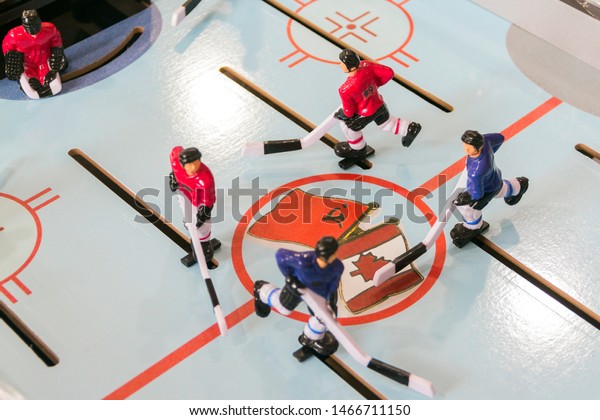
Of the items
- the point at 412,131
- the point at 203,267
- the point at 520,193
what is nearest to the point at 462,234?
the point at 520,193

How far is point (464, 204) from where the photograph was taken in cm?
411

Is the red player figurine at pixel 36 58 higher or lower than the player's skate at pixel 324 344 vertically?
higher

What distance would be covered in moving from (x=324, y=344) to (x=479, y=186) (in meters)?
1.06

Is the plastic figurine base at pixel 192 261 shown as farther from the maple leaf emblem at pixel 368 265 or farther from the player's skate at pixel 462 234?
the player's skate at pixel 462 234

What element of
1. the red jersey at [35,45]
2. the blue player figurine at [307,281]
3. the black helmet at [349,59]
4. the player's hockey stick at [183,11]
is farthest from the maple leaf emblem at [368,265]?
the red jersey at [35,45]

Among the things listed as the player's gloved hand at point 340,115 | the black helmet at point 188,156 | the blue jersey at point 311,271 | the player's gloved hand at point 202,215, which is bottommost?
the player's gloved hand at point 340,115

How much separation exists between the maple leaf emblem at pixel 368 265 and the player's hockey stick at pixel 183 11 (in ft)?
7.21

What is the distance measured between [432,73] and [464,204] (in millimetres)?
1476

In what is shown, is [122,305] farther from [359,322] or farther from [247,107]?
[247,107]

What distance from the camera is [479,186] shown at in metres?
4.04

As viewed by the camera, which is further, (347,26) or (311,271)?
(347,26)

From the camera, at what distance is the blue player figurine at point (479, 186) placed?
3.96 metres

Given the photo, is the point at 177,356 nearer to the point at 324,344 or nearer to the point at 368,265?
the point at 324,344

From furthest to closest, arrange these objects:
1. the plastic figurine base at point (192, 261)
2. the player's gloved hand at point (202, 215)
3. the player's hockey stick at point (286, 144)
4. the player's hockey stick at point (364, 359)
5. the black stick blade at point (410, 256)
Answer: the player's hockey stick at point (286, 144) → the plastic figurine base at point (192, 261) → the black stick blade at point (410, 256) → the player's gloved hand at point (202, 215) → the player's hockey stick at point (364, 359)
